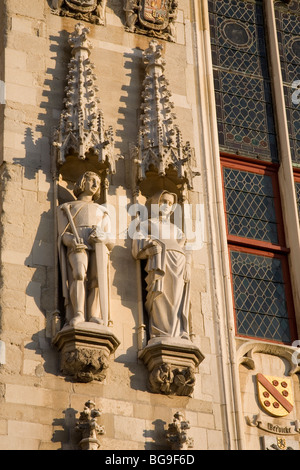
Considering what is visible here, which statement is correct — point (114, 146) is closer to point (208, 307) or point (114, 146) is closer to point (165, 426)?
point (208, 307)

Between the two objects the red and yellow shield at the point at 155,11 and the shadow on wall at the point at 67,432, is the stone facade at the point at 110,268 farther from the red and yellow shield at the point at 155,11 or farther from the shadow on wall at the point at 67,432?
the red and yellow shield at the point at 155,11

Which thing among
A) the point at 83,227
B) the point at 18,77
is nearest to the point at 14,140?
the point at 18,77

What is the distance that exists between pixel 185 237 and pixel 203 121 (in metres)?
2.30

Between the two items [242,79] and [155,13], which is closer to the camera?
[155,13]

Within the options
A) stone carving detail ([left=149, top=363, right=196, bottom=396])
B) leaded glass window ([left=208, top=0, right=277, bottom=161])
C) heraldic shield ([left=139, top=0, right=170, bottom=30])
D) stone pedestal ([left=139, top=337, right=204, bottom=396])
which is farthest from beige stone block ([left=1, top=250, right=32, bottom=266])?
heraldic shield ([left=139, top=0, right=170, bottom=30])

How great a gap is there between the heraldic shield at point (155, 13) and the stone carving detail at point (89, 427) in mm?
6652

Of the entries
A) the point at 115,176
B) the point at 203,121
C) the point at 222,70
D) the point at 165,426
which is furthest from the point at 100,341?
the point at 222,70

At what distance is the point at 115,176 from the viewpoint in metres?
18.7

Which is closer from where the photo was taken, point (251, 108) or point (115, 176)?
point (115, 176)

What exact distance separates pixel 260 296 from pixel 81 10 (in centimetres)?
503

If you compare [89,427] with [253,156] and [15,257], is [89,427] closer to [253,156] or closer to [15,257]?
[15,257]

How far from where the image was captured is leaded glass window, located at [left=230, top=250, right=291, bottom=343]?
1873 cm

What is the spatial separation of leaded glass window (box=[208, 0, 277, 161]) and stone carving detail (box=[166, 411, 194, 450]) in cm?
515

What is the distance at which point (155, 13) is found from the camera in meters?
20.5
